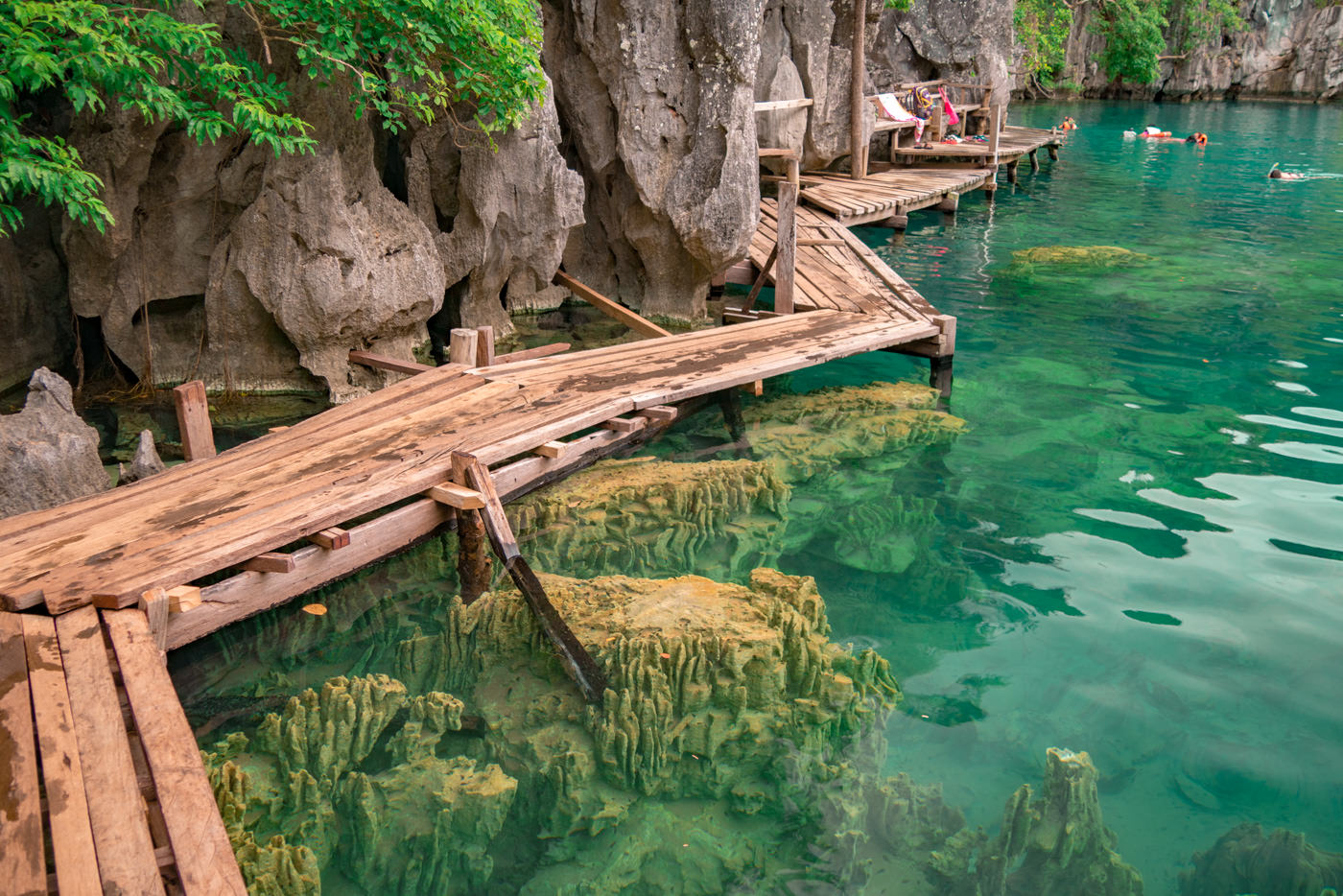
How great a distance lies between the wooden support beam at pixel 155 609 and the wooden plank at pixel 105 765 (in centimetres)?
21

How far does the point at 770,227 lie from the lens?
14117mm

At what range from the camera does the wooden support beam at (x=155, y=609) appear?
15.3ft

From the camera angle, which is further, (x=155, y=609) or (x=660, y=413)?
(x=660, y=413)

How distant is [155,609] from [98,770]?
4.10ft

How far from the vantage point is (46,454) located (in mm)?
6090

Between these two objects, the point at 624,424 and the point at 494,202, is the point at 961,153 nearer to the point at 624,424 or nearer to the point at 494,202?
the point at 494,202

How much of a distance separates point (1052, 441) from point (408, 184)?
688 cm

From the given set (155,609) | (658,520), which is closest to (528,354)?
(658,520)

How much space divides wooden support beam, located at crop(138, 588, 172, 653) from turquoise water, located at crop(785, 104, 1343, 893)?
368 cm

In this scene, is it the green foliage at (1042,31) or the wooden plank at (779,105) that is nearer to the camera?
the wooden plank at (779,105)

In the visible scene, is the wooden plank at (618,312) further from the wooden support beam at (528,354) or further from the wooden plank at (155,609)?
the wooden plank at (155,609)

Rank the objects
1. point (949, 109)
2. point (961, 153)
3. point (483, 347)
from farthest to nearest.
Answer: point (949, 109) → point (961, 153) → point (483, 347)

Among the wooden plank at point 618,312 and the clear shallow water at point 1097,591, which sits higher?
the wooden plank at point 618,312

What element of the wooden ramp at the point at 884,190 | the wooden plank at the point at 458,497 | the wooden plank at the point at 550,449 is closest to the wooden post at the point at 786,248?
the wooden ramp at the point at 884,190
